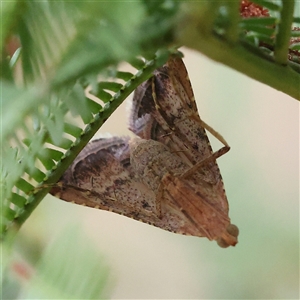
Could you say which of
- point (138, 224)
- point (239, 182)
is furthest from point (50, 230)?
point (239, 182)

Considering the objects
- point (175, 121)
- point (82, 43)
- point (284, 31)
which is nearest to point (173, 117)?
point (175, 121)

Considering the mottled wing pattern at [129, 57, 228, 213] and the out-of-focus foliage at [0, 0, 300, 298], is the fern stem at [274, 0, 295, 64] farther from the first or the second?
the mottled wing pattern at [129, 57, 228, 213]

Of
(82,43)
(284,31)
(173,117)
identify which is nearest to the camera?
(82,43)

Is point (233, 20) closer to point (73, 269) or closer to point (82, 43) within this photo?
point (82, 43)

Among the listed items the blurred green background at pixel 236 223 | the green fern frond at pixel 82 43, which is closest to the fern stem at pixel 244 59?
A: the green fern frond at pixel 82 43

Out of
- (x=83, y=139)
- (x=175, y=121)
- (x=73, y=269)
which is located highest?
(x=175, y=121)

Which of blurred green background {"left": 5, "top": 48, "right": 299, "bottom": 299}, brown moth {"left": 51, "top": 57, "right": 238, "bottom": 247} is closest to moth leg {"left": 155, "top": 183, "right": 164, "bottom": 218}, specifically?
brown moth {"left": 51, "top": 57, "right": 238, "bottom": 247}

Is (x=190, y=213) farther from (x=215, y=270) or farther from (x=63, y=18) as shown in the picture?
(x=215, y=270)
